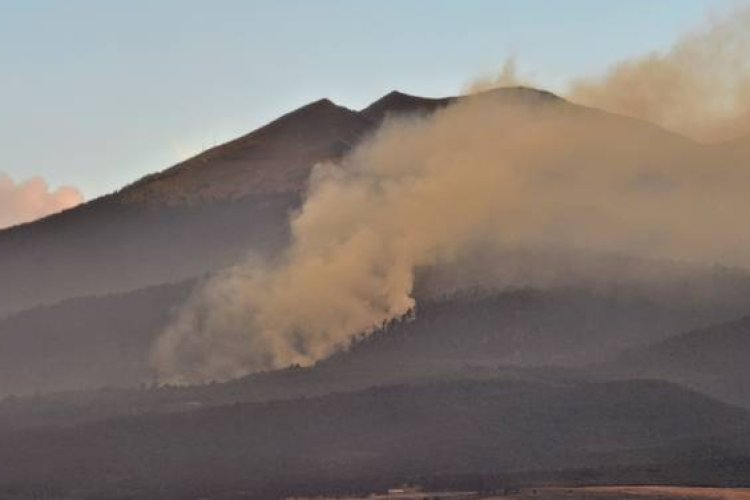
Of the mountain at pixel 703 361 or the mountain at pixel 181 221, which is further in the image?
the mountain at pixel 181 221

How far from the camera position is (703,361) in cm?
13125

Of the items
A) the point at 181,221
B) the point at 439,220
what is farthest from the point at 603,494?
the point at 181,221

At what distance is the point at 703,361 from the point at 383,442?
34.1 meters

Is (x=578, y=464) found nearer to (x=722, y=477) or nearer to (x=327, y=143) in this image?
(x=722, y=477)

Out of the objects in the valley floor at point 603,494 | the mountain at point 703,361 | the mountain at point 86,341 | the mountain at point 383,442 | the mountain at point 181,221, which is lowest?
the valley floor at point 603,494

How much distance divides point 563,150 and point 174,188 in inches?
1624

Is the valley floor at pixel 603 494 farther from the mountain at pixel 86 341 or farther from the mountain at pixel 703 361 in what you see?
the mountain at pixel 86 341

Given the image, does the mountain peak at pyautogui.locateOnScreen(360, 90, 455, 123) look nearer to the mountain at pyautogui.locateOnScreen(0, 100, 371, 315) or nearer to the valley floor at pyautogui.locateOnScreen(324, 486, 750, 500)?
the mountain at pyautogui.locateOnScreen(0, 100, 371, 315)

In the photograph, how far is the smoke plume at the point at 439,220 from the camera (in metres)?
140

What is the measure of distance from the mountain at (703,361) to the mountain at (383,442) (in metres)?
9.99

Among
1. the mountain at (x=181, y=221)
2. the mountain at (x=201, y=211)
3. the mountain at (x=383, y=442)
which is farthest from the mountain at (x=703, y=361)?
the mountain at (x=201, y=211)

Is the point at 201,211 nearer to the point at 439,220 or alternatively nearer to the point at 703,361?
the point at 439,220

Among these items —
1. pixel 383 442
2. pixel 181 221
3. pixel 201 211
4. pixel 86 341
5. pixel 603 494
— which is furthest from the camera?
pixel 201 211

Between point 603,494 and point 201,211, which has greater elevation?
point 201,211
